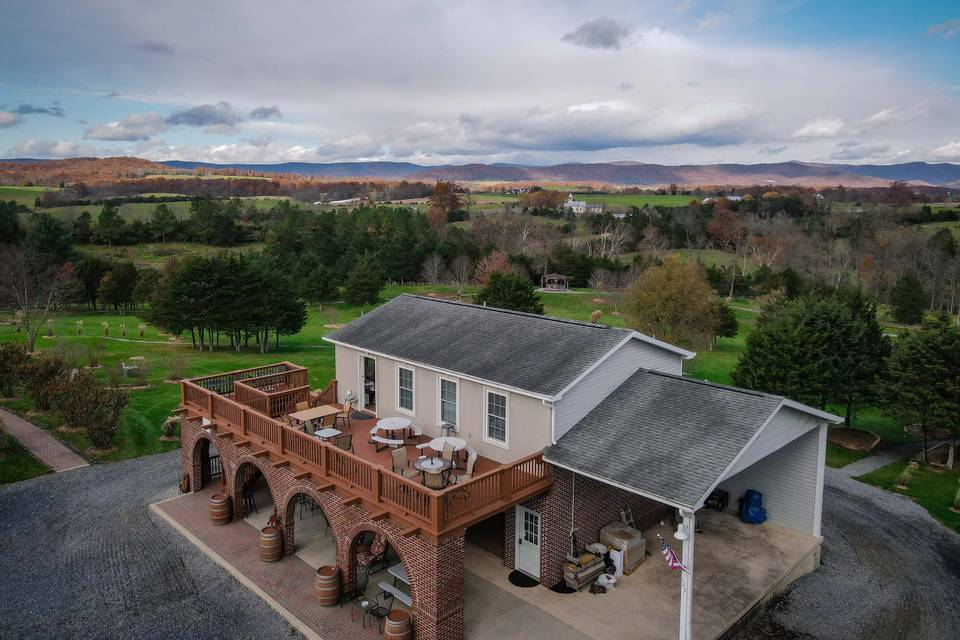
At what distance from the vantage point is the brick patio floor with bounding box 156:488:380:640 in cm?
1303

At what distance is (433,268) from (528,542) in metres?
63.8

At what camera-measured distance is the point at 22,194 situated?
446 ft

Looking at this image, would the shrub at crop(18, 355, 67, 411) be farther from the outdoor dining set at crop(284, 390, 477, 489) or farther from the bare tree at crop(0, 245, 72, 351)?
the outdoor dining set at crop(284, 390, 477, 489)

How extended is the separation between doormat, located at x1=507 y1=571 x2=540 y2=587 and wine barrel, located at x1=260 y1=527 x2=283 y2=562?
602 centimetres

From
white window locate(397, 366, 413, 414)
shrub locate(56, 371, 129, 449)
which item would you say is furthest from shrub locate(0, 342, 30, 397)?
white window locate(397, 366, 413, 414)

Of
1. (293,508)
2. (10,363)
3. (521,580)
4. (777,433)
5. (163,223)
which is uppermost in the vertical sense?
(163,223)

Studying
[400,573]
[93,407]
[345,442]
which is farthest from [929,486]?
[93,407]

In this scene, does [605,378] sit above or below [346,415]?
above

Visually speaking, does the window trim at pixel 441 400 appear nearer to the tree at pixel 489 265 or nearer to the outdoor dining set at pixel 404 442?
the outdoor dining set at pixel 404 442

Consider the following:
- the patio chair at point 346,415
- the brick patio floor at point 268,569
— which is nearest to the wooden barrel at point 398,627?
the brick patio floor at point 268,569

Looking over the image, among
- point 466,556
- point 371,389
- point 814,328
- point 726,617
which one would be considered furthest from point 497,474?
point 814,328

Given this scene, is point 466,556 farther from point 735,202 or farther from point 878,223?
point 735,202

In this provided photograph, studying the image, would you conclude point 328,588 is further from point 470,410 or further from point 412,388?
point 412,388

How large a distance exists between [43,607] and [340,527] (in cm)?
701
